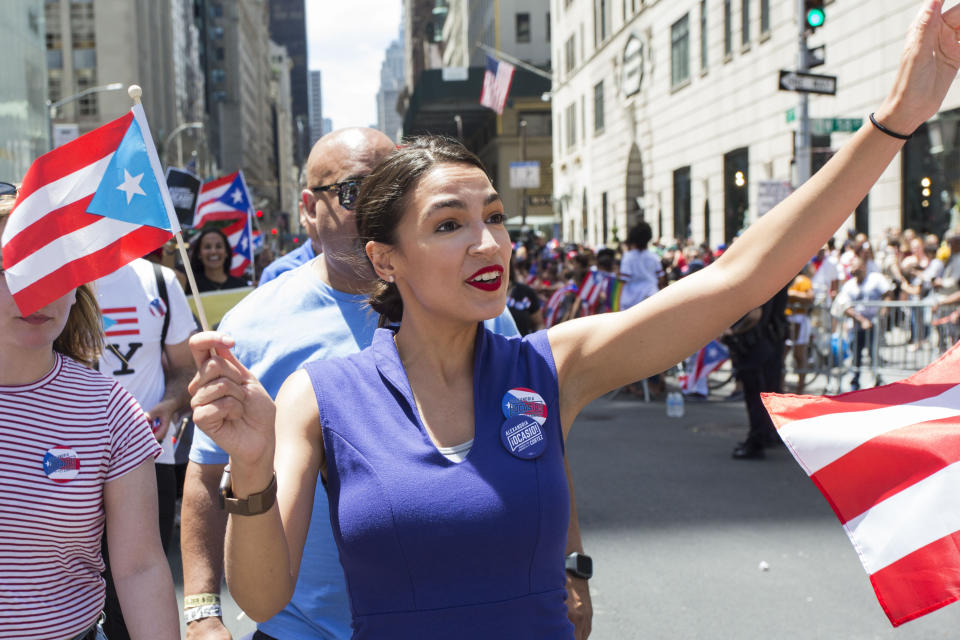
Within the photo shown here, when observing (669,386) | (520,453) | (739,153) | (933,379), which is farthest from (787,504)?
(739,153)

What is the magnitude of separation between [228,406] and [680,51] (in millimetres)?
34151

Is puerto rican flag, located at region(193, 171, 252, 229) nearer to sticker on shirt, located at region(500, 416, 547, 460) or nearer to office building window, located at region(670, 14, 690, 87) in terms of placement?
sticker on shirt, located at region(500, 416, 547, 460)

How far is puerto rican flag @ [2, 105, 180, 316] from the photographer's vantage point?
7.36ft

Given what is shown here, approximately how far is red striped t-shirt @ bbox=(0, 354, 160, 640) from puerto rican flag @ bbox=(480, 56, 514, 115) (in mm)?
27801

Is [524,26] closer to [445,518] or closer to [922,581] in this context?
[922,581]

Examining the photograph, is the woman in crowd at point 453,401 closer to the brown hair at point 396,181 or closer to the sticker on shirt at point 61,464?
the brown hair at point 396,181

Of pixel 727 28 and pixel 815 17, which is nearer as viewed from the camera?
pixel 815 17

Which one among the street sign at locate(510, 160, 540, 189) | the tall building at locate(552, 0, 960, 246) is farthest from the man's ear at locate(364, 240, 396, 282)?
the street sign at locate(510, 160, 540, 189)

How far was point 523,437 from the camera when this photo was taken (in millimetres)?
2262

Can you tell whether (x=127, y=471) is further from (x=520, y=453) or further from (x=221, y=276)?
(x=221, y=276)

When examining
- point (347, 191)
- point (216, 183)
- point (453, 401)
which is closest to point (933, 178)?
point (216, 183)

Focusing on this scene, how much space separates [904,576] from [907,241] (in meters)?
16.5

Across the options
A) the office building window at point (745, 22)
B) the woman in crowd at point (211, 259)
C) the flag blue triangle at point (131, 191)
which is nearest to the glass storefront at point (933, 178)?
the office building window at point (745, 22)

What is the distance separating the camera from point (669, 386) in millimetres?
14836
